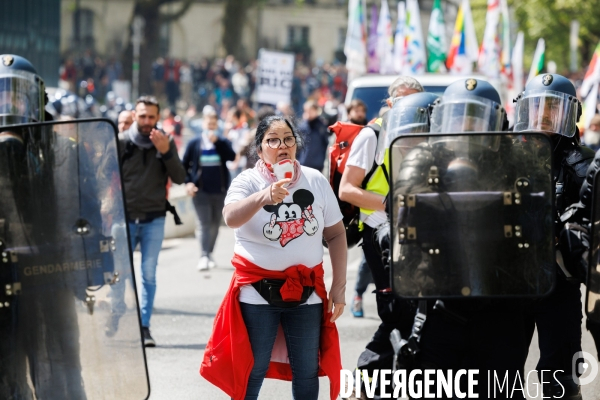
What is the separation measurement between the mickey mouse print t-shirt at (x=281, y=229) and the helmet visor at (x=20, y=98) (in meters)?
1.13

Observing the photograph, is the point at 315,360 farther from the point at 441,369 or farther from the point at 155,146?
Answer: the point at 155,146

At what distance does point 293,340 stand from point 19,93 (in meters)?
1.80

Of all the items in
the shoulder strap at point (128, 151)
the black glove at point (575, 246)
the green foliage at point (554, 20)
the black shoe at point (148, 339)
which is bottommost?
the black shoe at point (148, 339)

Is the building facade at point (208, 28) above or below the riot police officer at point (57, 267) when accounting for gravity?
above

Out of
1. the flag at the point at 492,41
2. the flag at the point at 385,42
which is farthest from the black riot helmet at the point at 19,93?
the flag at the point at 492,41

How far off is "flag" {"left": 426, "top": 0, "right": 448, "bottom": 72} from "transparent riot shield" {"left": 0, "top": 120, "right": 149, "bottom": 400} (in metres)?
16.0

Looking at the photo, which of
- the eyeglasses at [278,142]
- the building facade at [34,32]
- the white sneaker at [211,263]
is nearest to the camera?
the eyeglasses at [278,142]

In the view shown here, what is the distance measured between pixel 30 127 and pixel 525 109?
226 centimetres

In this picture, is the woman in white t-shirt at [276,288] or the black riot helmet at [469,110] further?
the woman in white t-shirt at [276,288]

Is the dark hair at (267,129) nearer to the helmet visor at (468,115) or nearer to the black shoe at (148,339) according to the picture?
the helmet visor at (468,115)

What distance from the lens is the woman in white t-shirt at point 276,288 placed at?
442cm

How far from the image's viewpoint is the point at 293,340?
14.8ft

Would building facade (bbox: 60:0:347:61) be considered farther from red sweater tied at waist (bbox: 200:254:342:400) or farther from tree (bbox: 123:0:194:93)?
red sweater tied at waist (bbox: 200:254:342:400)

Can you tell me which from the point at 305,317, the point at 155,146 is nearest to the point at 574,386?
the point at 305,317
